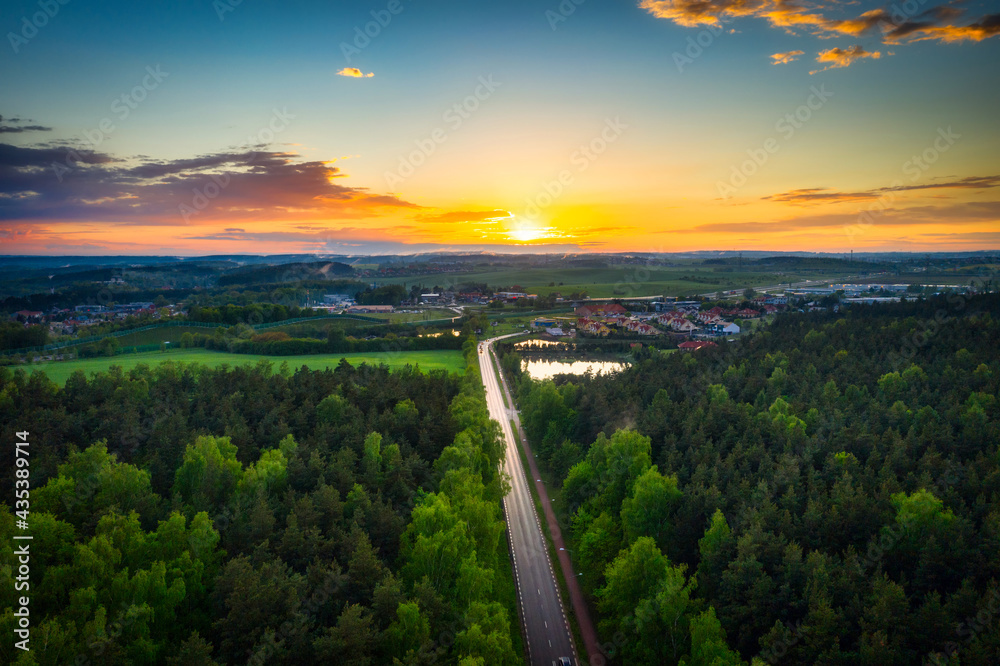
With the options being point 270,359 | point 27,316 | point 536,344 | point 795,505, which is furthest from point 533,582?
point 27,316

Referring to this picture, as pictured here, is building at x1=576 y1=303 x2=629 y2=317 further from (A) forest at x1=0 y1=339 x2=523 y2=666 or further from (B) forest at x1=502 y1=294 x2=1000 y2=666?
(A) forest at x1=0 y1=339 x2=523 y2=666

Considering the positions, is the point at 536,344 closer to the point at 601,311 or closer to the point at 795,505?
the point at 601,311

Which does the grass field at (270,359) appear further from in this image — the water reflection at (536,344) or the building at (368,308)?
the building at (368,308)

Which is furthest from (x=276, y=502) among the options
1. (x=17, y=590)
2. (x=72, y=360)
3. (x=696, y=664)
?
(x=72, y=360)

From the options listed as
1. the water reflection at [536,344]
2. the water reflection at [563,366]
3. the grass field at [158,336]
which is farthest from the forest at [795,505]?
the grass field at [158,336]

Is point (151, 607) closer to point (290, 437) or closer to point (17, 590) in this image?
point (17, 590)

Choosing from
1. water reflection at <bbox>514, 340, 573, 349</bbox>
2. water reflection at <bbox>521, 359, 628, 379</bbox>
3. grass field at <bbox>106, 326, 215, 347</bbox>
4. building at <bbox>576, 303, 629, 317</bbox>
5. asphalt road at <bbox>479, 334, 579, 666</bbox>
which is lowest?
asphalt road at <bbox>479, 334, 579, 666</bbox>

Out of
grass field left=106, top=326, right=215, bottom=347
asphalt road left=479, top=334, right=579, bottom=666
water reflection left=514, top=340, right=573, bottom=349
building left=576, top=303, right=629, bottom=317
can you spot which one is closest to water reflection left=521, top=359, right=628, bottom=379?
water reflection left=514, top=340, right=573, bottom=349
